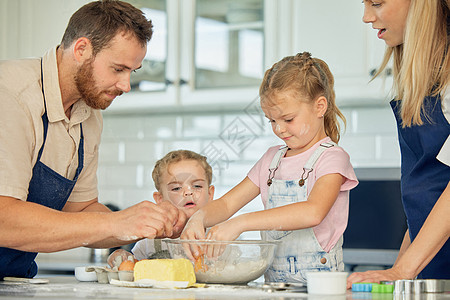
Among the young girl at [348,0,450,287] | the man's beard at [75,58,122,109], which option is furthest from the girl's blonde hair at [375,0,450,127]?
the man's beard at [75,58,122,109]

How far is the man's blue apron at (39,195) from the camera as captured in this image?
1700 millimetres

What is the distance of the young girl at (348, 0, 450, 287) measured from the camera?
1649 millimetres

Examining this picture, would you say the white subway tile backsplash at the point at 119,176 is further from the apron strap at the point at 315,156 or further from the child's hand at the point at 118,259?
the apron strap at the point at 315,156

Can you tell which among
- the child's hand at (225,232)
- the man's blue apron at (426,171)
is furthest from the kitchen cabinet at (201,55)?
the child's hand at (225,232)

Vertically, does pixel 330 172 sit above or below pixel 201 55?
below

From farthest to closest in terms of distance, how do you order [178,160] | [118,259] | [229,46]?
[229,46] → [178,160] → [118,259]

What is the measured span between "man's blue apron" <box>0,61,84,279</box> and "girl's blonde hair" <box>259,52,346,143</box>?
60 centimetres

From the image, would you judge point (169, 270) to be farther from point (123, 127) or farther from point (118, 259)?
point (123, 127)

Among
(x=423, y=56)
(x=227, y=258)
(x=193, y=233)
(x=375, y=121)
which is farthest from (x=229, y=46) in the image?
(x=227, y=258)

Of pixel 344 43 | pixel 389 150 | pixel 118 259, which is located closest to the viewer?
pixel 118 259

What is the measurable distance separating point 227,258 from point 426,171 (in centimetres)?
69

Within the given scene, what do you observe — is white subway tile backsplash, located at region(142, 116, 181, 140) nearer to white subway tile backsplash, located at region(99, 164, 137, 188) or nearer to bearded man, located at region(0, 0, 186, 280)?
white subway tile backsplash, located at region(99, 164, 137, 188)

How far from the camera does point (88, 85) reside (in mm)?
1802

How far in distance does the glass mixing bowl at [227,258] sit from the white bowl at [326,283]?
16 centimetres
